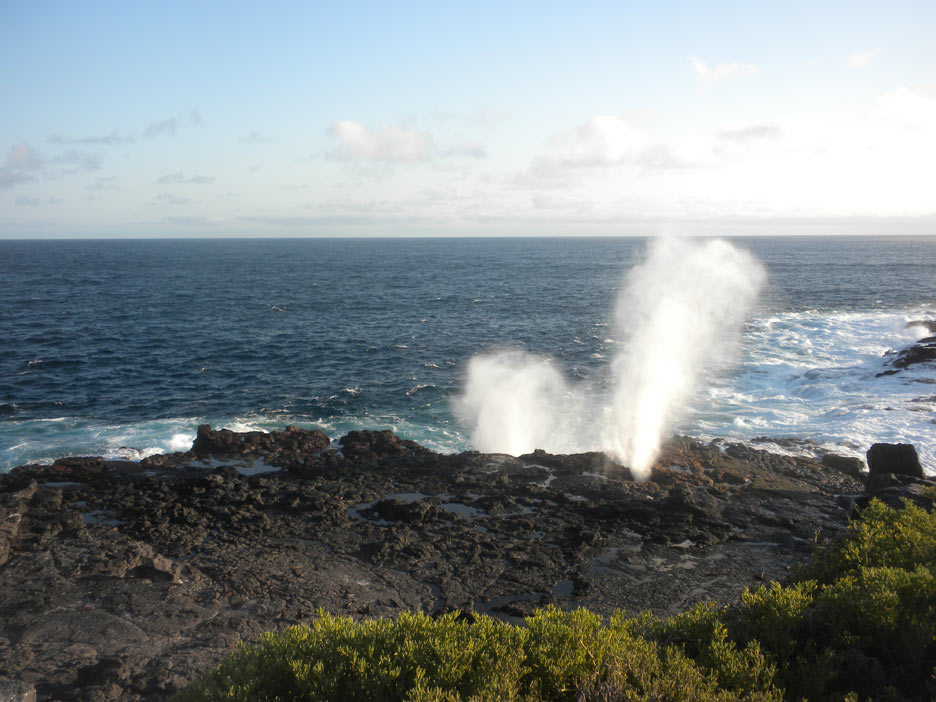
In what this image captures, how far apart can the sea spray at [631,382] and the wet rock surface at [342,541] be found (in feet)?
16.6

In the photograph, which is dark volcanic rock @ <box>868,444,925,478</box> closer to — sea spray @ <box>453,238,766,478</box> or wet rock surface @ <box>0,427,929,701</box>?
wet rock surface @ <box>0,427,929,701</box>

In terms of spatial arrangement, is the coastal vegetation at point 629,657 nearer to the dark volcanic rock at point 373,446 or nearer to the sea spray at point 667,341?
the sea spray at point 667,341

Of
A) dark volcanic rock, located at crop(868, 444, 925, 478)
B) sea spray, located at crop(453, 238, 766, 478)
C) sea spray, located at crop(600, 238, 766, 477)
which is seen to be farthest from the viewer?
sea spray, located at crop(600, 238, 766, 477)

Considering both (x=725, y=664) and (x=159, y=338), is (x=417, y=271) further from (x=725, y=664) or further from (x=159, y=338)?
(x=725, y=664)

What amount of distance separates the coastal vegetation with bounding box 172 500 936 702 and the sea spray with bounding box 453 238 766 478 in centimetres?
1607

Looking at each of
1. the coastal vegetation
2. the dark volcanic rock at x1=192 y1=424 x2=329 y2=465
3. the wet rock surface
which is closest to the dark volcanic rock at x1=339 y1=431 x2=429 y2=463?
the wet rock surface

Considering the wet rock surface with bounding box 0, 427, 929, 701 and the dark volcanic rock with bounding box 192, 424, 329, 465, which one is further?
the dark volcanic rock with bounding box 192, 424, 329, 465

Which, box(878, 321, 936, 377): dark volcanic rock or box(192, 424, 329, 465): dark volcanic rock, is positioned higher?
box(878, 321, 936, 377): dark volcanic rock

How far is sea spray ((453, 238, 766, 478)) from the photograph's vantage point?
3356 centimetres

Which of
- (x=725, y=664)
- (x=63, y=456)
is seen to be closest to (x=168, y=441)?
(x=63, y=456)

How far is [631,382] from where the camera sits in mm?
41688

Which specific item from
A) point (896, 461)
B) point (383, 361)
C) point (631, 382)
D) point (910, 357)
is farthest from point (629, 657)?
point (910, 357)

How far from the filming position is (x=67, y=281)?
323 ft

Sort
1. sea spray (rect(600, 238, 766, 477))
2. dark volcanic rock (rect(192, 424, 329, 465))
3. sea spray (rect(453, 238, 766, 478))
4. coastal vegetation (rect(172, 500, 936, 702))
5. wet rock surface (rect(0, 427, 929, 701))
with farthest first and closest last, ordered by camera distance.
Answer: sea spray (rect(600, 238, 766, 477)) → sea spray (rect(453, 238, 766, 478)) → dark volcanic rock (rect(192, 424, 329, 465)) → wet rock surface (rect(0, 427, 929, 701)) → coastal vegetation (rect(172, 500, 936, 702))
